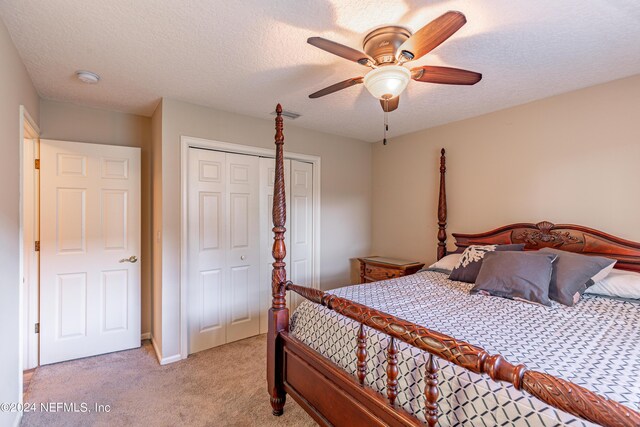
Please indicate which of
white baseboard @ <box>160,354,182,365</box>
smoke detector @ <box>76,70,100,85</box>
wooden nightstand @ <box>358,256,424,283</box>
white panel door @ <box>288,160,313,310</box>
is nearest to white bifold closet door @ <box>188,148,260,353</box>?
white baseboard @ <box>160,354,182,365</box>

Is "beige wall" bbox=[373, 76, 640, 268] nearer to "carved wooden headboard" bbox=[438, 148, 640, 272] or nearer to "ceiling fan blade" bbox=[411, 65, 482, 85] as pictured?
"carved wooden headboard" bbox=[438, 148, 640, 272]

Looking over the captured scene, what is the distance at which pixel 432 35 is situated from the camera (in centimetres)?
138

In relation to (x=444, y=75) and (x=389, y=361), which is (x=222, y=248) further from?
(x=444, y=75)

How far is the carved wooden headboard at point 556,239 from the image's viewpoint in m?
2.22

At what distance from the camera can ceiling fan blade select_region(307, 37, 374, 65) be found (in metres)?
1.39

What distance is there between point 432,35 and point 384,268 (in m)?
2.59

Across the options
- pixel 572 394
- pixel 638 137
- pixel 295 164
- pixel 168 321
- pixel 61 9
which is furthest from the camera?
pixel 295 164

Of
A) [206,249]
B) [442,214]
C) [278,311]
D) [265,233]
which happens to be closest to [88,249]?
[206,249]

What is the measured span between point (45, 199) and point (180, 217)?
3.67 ft

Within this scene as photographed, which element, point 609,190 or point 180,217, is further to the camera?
point 180,217

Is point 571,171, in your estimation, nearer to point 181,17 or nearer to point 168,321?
point 181,17

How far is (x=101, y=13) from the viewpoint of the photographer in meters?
1.56

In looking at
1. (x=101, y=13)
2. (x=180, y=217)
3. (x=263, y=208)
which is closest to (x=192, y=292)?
(x=180, y=217)

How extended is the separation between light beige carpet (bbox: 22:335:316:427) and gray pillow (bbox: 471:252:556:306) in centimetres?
151
